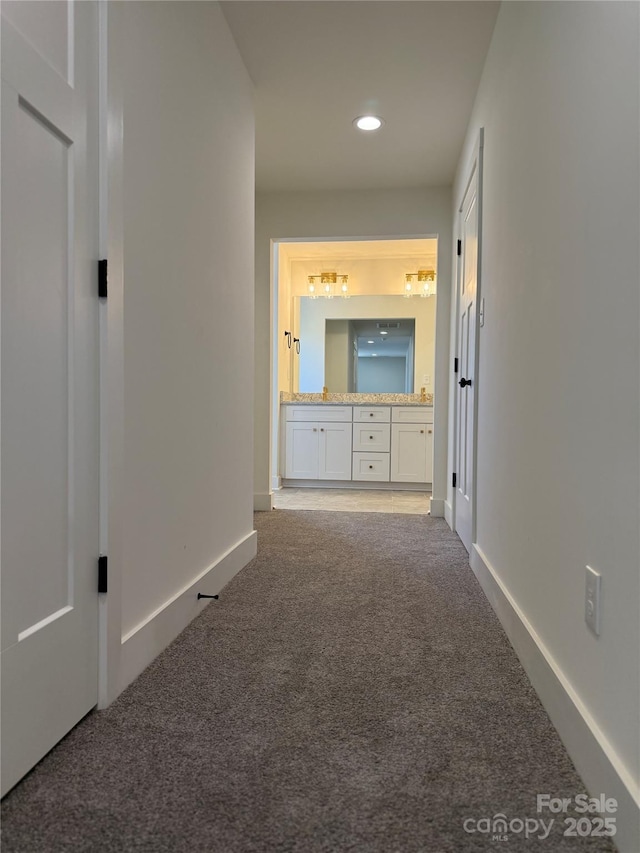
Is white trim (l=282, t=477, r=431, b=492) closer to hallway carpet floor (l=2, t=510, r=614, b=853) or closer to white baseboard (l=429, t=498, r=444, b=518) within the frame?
white baseboard (l=429, t=498, r=444, b=518)

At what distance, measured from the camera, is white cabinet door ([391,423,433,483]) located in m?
5.12

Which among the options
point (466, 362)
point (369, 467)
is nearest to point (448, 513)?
point (466, 362)

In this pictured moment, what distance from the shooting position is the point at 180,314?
175cm

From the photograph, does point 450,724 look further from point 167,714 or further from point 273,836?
point 167,714

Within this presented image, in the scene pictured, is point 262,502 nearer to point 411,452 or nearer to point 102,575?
point 411,452

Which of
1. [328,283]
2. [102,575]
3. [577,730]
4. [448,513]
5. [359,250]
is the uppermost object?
[359,250]

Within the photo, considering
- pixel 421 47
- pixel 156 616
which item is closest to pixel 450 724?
pixel 156 616

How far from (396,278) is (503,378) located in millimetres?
3940

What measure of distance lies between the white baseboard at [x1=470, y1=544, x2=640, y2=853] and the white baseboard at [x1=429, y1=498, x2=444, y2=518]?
216 centimetres

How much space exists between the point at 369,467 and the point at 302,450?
0.66 meters

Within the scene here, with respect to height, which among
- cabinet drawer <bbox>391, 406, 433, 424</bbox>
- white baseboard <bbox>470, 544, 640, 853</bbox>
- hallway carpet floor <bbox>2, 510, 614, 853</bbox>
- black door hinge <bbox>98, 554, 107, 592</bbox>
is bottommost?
hallway carpet floor <bbox>2, 510, 614, 853</bbox>

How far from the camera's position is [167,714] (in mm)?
1247

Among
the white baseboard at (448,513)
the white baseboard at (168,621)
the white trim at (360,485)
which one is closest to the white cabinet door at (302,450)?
the white trim at (360,485)

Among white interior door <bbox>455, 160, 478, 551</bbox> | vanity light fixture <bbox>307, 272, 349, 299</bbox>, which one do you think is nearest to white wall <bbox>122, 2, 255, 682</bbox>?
white interior door <bbox>455, 160, 478, 551</bbox>
